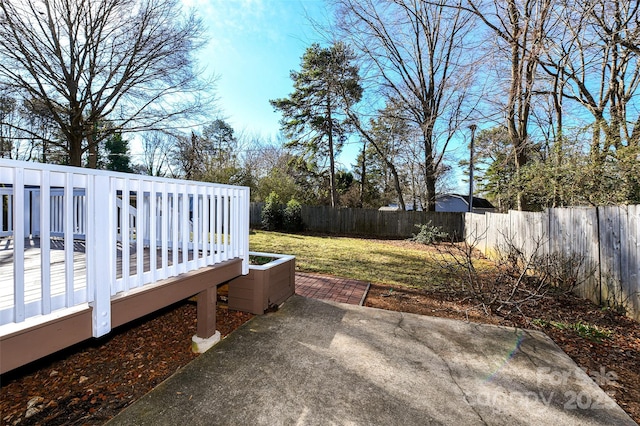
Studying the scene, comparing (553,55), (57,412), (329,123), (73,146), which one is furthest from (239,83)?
(57,412)

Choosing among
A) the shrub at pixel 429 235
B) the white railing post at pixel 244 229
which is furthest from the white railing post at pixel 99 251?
the shrub at pixel 429 235

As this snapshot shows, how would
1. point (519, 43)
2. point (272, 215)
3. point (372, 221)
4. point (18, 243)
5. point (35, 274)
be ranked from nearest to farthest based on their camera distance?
point (18, 243) < point (35, 274) < point (519, 43) < point (372, 221) < point (272, 215)

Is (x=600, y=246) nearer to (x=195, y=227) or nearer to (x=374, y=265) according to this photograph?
(x=374, y=265)

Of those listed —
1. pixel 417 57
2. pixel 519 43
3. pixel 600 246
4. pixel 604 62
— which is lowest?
pixel 600 246

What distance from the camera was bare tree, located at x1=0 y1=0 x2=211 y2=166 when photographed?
20.3ft

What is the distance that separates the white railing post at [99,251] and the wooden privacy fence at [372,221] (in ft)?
41.9

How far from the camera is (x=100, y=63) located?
279 inches

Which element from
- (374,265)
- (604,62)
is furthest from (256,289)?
(604,62)

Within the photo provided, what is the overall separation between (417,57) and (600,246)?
11.6m

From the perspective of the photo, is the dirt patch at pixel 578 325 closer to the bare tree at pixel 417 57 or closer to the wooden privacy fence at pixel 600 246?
the wooden privacy fence at pixel 600 246

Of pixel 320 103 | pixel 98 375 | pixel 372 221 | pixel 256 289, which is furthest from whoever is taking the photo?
pixel 320 103

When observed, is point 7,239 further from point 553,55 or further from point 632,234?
point 553,55

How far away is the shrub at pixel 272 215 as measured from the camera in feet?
47.6

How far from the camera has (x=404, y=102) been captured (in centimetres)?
1317
